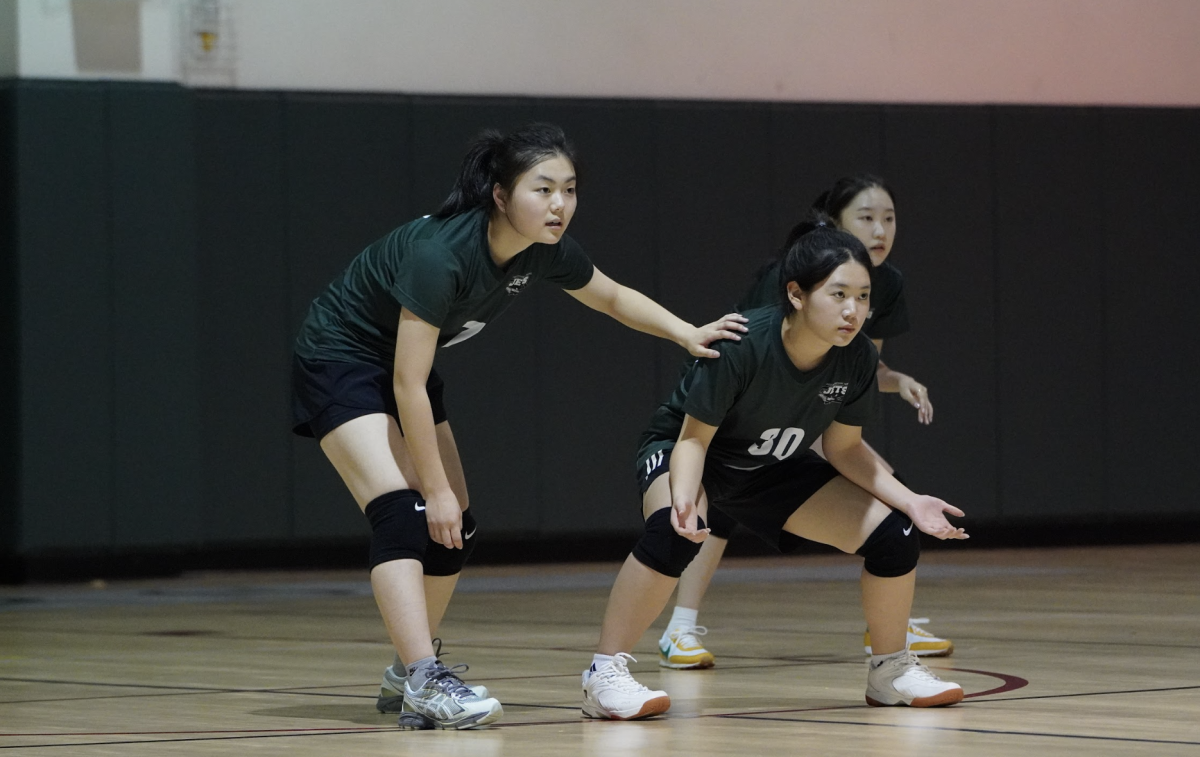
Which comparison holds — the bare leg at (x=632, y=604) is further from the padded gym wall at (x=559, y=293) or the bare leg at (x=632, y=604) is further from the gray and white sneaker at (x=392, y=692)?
the padded gym wall at (x=559, y=293)

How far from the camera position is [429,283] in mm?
3742

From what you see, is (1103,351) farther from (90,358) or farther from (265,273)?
(90,358)

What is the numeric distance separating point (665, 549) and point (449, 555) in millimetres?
518

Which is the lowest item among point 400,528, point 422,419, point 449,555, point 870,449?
point 449,555

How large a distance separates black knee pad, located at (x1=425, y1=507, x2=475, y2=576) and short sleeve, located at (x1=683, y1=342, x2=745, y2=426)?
56 cm

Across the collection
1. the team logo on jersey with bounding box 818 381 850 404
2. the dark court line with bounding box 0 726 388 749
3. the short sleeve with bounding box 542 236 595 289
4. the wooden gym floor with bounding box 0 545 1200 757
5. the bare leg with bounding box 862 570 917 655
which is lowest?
the wooden gym floor with bounding box 0 545 1200 757

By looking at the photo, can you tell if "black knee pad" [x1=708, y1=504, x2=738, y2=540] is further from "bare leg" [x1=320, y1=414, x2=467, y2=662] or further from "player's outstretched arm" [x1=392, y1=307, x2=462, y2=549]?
"player's outstretched arm" [x1=392, y1=307, x2=462, y2=549]

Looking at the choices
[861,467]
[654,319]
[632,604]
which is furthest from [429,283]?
[861,467]

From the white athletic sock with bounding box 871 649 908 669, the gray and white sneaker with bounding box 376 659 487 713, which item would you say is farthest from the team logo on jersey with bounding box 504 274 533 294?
the white athletic sock with bounding box 871 649 908 669

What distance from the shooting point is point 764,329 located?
3.93 m

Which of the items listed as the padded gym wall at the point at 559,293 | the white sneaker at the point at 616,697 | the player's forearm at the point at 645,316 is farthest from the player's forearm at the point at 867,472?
the padded gym wall at the point at 559,293

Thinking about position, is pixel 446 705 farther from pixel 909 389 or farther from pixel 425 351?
pixel 909 389

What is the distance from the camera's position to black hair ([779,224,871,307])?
3846mm

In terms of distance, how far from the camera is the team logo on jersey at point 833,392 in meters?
3.94
